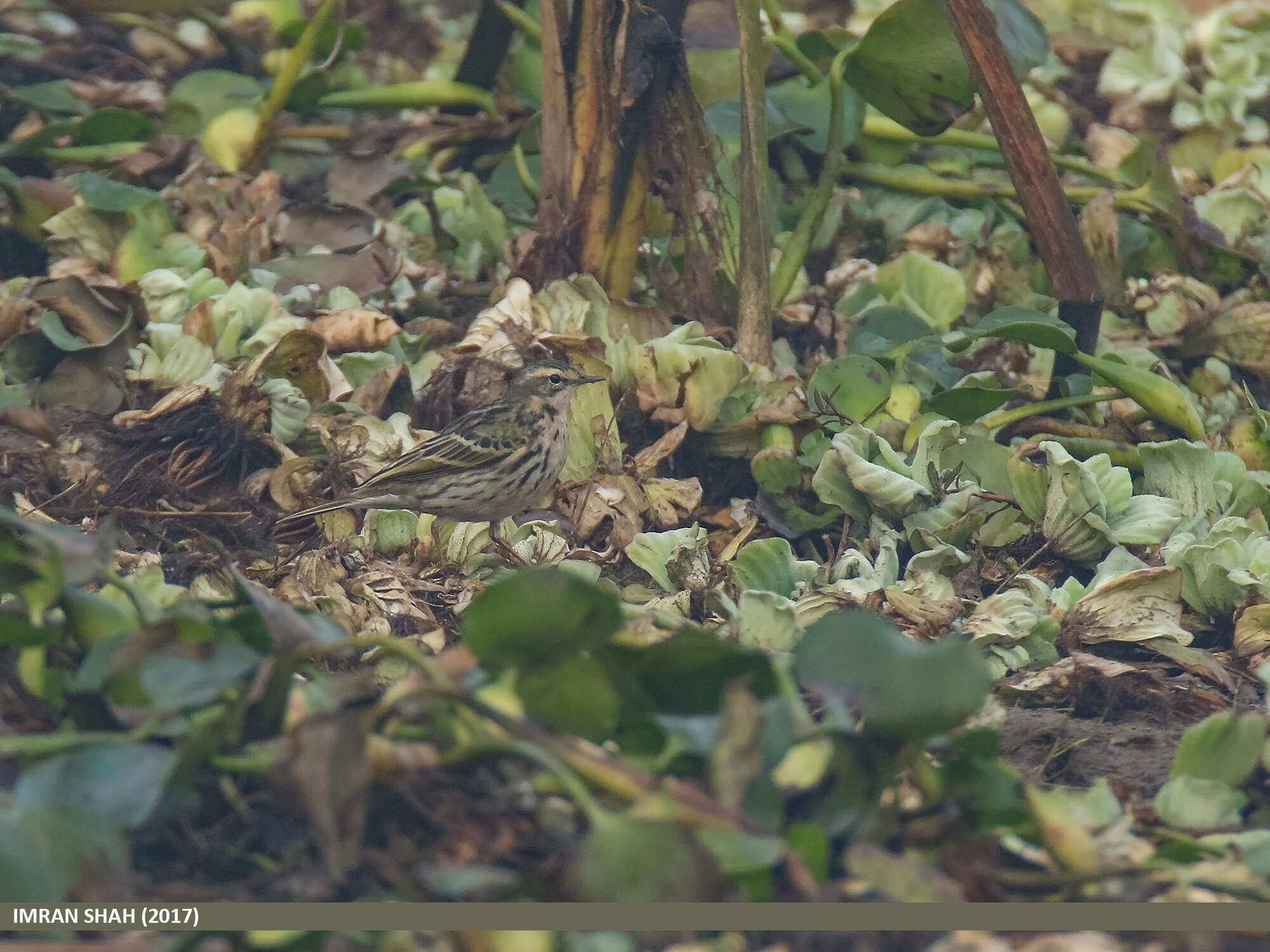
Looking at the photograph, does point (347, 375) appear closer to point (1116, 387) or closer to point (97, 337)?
point (97, 337)

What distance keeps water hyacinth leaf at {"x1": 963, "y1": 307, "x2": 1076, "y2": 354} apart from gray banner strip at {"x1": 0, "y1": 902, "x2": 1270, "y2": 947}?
1.80 m

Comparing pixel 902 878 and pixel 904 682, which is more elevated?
pixel 904 682

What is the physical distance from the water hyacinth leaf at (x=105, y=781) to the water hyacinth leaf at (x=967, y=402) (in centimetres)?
208

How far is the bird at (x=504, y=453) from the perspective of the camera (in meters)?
3.61

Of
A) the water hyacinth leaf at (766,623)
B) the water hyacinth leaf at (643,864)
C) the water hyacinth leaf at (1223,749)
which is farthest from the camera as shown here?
the water hyacinth leaf at (766,623)

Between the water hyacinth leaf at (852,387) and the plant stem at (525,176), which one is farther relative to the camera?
the plant stem at (525,176)

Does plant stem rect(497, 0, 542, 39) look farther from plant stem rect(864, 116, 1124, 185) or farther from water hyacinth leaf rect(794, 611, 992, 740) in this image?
water hyacinth leaf rect(794, 611, 992, 740)

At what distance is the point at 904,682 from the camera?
1.76 meters

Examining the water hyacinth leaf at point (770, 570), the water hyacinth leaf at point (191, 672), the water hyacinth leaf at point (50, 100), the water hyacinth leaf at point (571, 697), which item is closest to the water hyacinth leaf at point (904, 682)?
the water hyacinth leaf at point (571, 697)

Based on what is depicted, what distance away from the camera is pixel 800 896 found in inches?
66.4

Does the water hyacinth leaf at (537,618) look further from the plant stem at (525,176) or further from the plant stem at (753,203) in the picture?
the plant stem at (525,176)

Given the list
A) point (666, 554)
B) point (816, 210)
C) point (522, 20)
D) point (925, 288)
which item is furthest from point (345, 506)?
point (522, 20)

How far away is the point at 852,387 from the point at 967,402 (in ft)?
1.01

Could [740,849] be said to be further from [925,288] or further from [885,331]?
[925,288]
